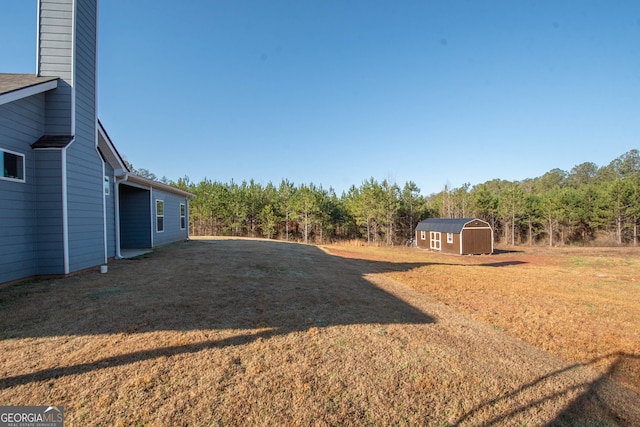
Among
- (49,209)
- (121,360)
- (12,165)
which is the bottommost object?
(121,360)

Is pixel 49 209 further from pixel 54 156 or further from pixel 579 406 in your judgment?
pixel 579 406

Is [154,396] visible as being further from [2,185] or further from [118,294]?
[2,185]

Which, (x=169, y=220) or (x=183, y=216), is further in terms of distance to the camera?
(x=183, y=216)

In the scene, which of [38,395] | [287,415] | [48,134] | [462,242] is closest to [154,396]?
[38,395]

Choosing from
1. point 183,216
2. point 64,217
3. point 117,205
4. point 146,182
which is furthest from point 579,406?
point 183,216

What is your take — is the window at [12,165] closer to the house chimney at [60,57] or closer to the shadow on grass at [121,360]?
the house chimney at [60,57]

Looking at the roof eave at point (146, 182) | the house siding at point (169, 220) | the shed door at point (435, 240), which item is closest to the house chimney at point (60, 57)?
the roof eave at point (146, 182)

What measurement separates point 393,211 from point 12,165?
29.5 metres

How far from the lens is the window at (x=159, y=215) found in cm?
1229

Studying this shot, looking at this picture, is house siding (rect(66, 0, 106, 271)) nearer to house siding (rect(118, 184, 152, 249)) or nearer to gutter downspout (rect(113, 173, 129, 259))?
gutter downspout (rect(113, 173, 129, 259))

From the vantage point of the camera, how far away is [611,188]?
2995 cm

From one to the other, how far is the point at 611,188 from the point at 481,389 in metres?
39.1

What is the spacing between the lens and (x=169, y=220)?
13570 mm

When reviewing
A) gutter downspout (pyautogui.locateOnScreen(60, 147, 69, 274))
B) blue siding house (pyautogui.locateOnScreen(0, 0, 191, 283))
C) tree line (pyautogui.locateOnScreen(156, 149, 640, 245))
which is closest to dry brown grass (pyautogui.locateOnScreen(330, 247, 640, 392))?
gutter downspout (pyautogui.locateOnScreen(60, 147, 69, 274))
